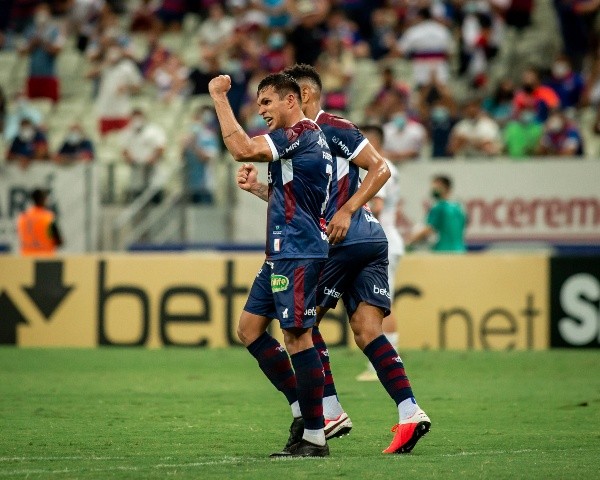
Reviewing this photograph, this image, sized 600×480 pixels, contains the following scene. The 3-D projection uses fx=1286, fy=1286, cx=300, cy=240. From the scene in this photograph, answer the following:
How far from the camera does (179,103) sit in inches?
948

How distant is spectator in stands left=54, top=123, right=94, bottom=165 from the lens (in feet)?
71.8

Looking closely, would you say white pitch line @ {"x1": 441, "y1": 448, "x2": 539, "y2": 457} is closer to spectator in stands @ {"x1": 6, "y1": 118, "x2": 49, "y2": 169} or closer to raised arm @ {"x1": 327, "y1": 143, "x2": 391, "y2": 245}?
raised arm @ {"x1": 327, "y1": 143, "x2": 391, "y2": 245}

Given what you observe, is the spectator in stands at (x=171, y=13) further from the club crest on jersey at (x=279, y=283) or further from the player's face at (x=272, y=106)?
the club crest on jersey at (x=279, y=283)

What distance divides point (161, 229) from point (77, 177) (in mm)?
1566

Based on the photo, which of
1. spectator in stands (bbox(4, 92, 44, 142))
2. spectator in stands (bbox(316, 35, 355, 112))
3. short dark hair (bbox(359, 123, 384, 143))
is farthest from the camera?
spectator in stands (bbox(4, 92, 44, 142))

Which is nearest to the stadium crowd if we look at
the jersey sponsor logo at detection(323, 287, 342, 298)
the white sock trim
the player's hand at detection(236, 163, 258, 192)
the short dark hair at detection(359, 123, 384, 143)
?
the short dark hair at detection(359, 123, 384, 143)

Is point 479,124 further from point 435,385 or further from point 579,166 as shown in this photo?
point 435,385

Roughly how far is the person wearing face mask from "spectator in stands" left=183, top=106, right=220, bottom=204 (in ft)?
14.3

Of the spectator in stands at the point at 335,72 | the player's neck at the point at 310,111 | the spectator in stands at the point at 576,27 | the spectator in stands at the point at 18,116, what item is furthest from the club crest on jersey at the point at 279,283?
the spectator in stands at the point at 576,27

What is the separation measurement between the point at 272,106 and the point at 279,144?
0.36 meters

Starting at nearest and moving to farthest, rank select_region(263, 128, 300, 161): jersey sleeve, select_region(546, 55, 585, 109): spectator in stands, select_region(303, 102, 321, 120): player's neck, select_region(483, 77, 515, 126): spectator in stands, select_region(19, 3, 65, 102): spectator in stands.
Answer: select_region(263, 128, 300, 161): jersey sleeve < select_region(303, 102, 321, 120): player's neck < select_region(483, 77, 515, 126): spectator in stands < select_region(546, 55, 585, 109): spectator in stands < select_region(19, 3, 65, 102): spectator in stands

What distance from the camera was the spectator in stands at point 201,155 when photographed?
20.2 metres

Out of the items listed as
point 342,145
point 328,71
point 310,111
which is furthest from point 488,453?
point 328,71

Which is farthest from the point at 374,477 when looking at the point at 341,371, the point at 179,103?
the point at 179,103
